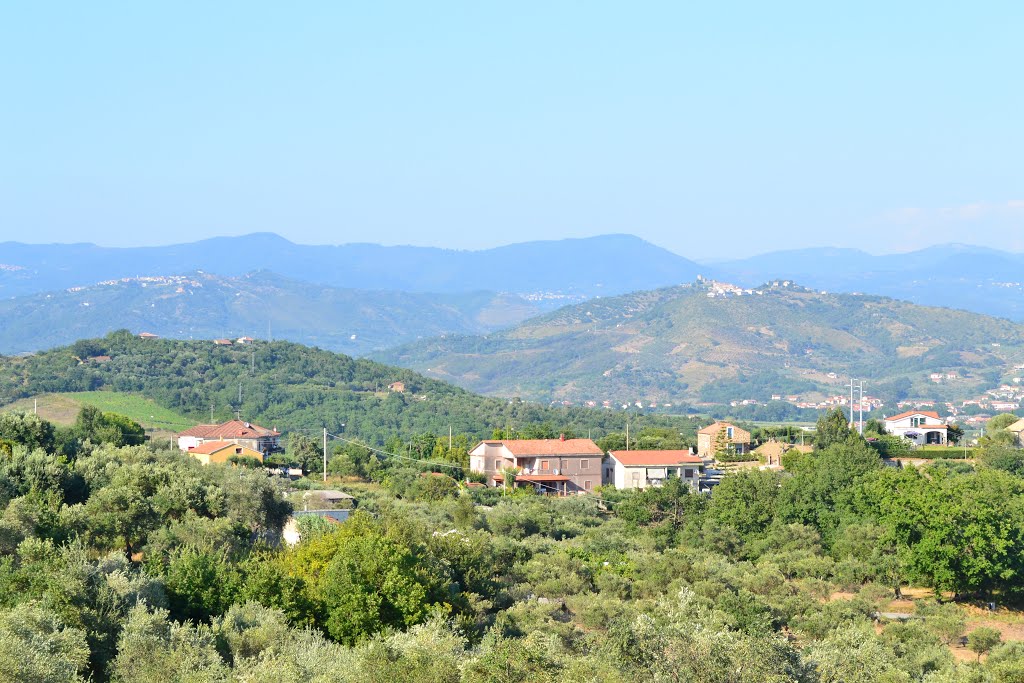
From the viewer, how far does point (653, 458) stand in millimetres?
59344

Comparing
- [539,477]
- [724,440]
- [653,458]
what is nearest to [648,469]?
[653,458]

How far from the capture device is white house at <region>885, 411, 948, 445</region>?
235 ft

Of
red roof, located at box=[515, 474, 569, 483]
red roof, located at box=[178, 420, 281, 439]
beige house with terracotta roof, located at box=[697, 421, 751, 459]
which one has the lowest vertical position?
red roof, located at box=[515, 474, 569, 483]

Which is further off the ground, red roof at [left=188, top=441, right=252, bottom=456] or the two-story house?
red roof at [left=188, top=441, right=252, bottom=456]

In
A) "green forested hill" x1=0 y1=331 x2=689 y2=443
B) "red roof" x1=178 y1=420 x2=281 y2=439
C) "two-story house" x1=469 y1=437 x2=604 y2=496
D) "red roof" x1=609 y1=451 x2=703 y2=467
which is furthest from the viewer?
"green forested hill" x1=0 y1=331 x2=689 y2=443

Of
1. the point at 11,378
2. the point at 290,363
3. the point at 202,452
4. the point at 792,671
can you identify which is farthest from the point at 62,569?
the point at 290,363

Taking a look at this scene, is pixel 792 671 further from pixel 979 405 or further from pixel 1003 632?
pixel 979 405

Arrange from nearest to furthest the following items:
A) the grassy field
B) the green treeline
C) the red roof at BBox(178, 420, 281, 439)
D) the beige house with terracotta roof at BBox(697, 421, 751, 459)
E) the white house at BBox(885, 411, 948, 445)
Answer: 1. the green treeline
2. the red roof at BBox(178, 420, 281, 439)
3. the beige house with terracotta roof at BBox(697, 421, 751, 459)
4. the white house at BBox(885, 411, 948, 445)
5. the grassy field

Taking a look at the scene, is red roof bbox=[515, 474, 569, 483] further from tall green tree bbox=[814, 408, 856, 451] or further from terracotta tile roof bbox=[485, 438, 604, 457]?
tall green tree bbox=[814, 408, 856, 451]

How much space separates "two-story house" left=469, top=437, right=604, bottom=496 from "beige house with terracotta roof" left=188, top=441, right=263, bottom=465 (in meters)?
9.54

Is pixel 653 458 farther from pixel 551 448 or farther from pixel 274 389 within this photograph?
pixel 274 389

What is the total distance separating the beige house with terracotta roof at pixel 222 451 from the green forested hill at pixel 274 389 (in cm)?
2397

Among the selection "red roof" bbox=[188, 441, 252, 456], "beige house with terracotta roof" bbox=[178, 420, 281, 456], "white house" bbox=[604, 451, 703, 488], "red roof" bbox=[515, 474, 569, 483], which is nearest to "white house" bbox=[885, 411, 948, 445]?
"white house" bbox=[604, 451, 703, 488]

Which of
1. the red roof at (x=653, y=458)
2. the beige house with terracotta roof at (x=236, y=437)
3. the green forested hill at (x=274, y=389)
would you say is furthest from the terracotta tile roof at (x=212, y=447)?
the green forested hill at (x=274, y=389)
